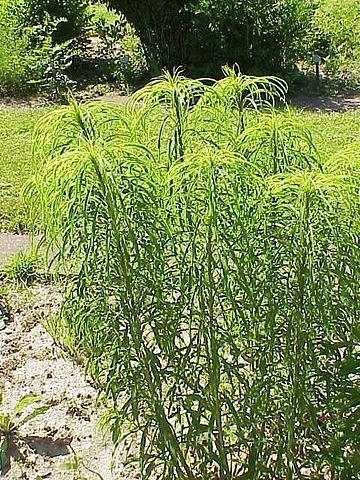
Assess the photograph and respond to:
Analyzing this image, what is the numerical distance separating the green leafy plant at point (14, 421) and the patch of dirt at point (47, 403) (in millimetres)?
30

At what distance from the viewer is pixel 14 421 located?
3223 mm

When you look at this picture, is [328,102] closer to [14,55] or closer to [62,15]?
[62,15]

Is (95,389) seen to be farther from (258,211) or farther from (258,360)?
(258,211)

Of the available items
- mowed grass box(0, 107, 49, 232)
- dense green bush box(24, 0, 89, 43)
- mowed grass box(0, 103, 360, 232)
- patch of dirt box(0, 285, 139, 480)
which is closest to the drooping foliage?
→ dense green bush box(24, 0, 89, 43)

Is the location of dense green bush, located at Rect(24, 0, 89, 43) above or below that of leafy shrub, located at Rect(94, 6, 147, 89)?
above

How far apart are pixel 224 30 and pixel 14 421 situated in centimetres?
570

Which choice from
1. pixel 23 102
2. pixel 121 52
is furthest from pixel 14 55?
pixel 121 52

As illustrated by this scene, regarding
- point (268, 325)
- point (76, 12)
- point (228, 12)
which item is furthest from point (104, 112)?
point (76, 12)

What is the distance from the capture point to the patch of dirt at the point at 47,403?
118 inches

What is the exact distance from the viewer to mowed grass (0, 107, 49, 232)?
16.9 feet

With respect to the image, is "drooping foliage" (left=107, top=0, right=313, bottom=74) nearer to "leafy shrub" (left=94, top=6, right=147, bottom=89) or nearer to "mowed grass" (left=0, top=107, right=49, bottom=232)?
"leafy shrub" (left=94, top=6, right=147, bottom=89)

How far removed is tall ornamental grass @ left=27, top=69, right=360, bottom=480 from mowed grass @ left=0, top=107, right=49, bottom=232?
2.31 m

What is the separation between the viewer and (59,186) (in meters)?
1.81

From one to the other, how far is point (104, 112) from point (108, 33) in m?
7.02
